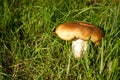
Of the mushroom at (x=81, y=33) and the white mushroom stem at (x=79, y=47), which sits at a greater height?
the mushroom at (x=81, y=33)

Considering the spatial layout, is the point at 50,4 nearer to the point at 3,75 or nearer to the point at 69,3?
the point at 69,3

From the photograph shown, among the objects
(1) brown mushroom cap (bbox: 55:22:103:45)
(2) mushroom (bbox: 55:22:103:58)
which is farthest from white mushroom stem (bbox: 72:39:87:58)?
(1) brown mushroom cap (bbox: 55:22:103:45)

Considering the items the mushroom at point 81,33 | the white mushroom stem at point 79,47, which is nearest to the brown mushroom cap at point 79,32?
the mushroom at point 81,33

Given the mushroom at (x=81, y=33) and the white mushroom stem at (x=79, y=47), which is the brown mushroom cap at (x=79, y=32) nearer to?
the mushroom at (x=81, y=33)

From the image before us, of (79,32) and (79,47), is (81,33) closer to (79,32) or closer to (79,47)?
(79,32)

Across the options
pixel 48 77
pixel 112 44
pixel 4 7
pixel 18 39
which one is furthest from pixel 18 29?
pixel 112 44

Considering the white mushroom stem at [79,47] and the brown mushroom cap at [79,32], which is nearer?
the brown mushroom cap at [79,32]
